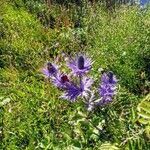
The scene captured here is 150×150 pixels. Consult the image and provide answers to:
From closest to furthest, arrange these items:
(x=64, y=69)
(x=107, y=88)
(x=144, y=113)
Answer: (x=144, y=113) < (x=107, y=88) < (x=64, y=69)

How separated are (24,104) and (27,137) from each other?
54 cm

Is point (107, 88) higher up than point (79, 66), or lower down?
lower down

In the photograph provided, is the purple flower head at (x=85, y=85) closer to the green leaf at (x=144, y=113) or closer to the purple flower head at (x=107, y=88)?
the purple flower head at (x=107, y=88)

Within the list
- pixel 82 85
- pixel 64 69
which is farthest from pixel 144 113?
pixel 64 69

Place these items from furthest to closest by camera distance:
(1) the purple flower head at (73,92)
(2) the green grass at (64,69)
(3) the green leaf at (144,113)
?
(2) the green grass at (64,69) → (1) the purple flower head at (73,92) → (3) the green leaf at (144,113)

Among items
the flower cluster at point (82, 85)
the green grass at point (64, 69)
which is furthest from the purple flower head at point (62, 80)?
the green grass at point (64, 69)

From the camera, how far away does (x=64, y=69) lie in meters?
4.60

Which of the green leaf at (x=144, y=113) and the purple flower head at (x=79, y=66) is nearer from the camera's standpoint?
the green leaf at (x=144, y=113)

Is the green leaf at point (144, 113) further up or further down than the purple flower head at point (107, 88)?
further up

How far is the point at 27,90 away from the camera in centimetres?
489

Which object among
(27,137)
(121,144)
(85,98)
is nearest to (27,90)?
(27,137)

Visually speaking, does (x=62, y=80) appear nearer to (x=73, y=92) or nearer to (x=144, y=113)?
(x=73, y=92)

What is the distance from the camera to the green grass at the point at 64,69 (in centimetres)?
335

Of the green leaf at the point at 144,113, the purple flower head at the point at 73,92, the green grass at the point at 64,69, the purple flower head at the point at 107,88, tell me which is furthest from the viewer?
the green grass at the point at 64,69
